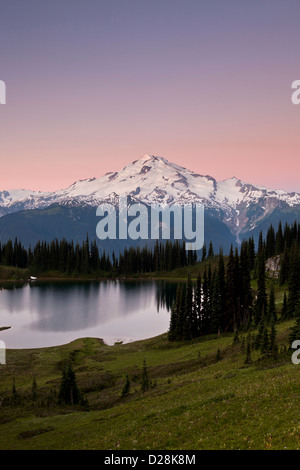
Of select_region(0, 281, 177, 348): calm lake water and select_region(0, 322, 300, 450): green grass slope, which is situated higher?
select_region(0, 322, 300, 450): green grass slope

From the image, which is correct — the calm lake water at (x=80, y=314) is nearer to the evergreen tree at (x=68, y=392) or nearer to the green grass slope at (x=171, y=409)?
the green grass slope at (x=171, y=409)

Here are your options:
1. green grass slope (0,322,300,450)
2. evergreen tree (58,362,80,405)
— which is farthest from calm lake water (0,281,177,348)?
evergreen tree (58,362,80,405)

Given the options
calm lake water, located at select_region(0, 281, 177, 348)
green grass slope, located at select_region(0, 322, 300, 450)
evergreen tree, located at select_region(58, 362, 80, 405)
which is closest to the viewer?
green grass slope, located at select_region(0, 322, 300, 450)

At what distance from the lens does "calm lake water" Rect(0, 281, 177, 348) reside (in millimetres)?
92750

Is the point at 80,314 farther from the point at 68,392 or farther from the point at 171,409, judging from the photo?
the point at 171,409

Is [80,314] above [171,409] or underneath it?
underneath

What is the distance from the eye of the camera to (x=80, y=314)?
4680 inches

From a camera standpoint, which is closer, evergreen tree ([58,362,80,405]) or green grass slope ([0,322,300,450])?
green grass slope ([0,322,300,450])

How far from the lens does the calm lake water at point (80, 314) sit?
92.8 metres

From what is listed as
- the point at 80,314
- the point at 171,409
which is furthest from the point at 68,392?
the point at 80,314

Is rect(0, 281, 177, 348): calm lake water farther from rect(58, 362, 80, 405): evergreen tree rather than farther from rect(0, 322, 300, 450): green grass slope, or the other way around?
rect(58, 362, 80, 405): evergreen tree

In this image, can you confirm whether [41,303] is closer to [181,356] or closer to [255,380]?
[181,356]

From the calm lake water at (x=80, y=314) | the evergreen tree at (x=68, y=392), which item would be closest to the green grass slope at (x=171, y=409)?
the evergreen tree at (x=68, y=392)
